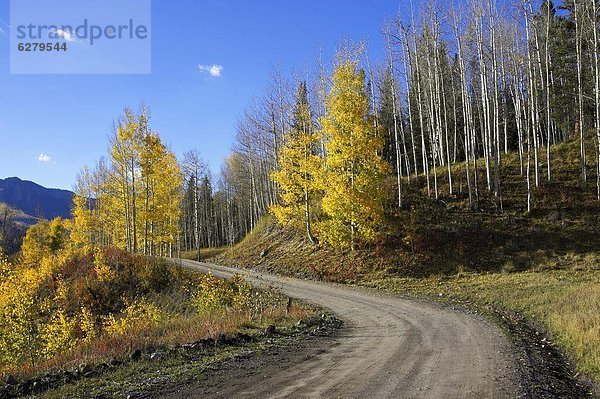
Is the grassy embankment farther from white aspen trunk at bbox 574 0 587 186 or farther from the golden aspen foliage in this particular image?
the golden aspen foliage

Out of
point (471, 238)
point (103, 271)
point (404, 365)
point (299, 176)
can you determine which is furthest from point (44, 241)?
point (404, 365)

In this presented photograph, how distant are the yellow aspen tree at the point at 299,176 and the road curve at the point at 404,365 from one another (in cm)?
1401

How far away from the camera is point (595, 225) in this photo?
2397 cm

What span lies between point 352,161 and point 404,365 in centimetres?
1725

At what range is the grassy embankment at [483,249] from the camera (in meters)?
17.4

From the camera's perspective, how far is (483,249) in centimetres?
2362

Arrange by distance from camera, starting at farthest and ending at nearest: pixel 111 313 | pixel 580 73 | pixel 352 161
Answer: pixel 352 161 → pixel 580 73 → pixel 111 313

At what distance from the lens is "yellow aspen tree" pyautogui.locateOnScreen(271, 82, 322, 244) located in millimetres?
26312

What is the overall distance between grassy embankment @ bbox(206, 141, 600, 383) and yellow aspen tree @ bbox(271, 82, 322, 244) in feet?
6.76

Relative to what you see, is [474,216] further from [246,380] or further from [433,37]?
[246,380]

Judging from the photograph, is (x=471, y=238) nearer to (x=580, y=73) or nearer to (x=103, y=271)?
(x=580, y=73)

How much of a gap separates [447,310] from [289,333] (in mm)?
6099

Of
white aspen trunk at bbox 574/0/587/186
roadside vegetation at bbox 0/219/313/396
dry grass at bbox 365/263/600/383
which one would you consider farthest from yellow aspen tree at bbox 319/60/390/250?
white aspen trunk at bbox 574/0/587/186

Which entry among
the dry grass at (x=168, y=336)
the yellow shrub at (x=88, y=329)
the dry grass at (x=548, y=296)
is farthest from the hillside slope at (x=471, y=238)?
the yellow shrub at (x=88, y=329)
